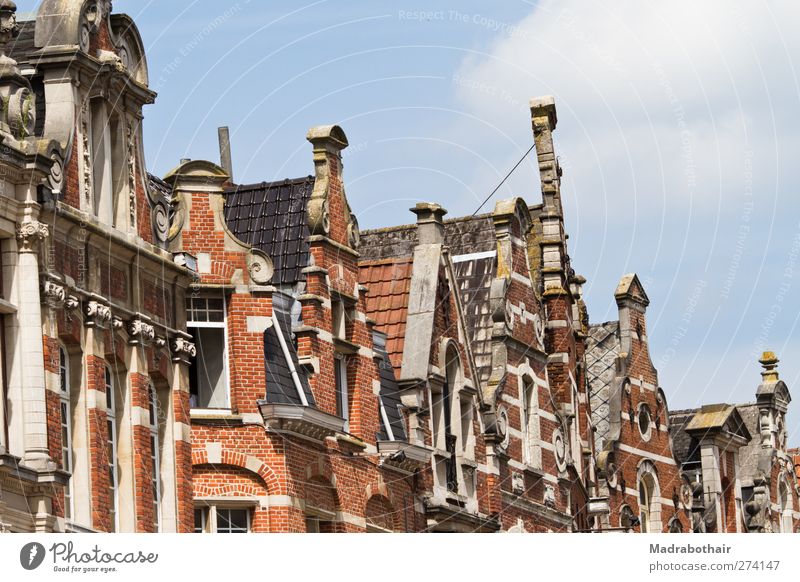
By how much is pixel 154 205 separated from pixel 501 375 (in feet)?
39.9

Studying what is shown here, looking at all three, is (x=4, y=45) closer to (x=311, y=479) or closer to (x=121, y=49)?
(x=121, y=49)

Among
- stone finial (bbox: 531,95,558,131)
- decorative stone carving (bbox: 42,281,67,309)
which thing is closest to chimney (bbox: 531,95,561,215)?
stone finial (bbox: 531,95,558,131)

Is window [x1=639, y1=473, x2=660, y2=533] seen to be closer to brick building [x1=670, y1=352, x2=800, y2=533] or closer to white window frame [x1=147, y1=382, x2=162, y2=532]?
brick building [x1=670, y1=352, x2=800, y2=533]

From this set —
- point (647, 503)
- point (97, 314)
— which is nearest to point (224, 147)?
point (647, 503)

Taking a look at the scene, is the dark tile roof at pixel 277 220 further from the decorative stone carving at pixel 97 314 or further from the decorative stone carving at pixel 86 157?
the decorative stone carving at pixel 97 314

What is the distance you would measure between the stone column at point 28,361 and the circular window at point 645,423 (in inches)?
1014

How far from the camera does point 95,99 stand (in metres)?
30.4

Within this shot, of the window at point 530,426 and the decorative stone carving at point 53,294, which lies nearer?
the decorative stone carving at point 53,294

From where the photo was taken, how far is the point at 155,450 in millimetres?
30906


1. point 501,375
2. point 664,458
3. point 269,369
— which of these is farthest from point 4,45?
point 664,458

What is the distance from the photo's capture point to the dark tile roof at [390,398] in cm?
3778

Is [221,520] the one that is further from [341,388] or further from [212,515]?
[341,388]

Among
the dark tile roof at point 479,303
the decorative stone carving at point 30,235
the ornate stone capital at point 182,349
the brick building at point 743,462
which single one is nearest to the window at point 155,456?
the ornate stone capital at point 182,349
